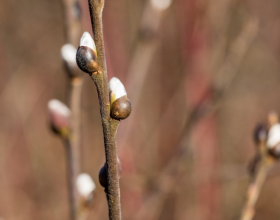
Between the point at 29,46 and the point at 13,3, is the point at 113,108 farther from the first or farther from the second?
the point at 13,3

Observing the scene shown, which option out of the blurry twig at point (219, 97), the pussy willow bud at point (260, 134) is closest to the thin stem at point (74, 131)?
the pussy willow bud at point (260, 134)

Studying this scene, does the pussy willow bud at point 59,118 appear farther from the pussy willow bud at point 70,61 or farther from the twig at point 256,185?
the twig at point 256,185

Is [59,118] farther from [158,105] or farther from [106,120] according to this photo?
[158,105]

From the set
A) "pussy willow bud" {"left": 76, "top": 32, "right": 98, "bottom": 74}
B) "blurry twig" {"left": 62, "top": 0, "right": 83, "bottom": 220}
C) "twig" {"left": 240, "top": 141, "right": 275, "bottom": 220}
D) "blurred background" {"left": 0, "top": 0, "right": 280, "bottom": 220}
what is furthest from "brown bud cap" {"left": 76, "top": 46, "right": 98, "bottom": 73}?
"blurred background" {"left": 0, "top": 0, "right": 280, "bottom": 220}

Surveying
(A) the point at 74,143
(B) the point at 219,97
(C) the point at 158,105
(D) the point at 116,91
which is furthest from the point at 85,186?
(C) the point at 158,105

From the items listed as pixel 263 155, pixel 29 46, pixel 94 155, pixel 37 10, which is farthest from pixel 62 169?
pixel 263 155

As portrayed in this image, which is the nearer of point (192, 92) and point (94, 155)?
point (192, 92)
